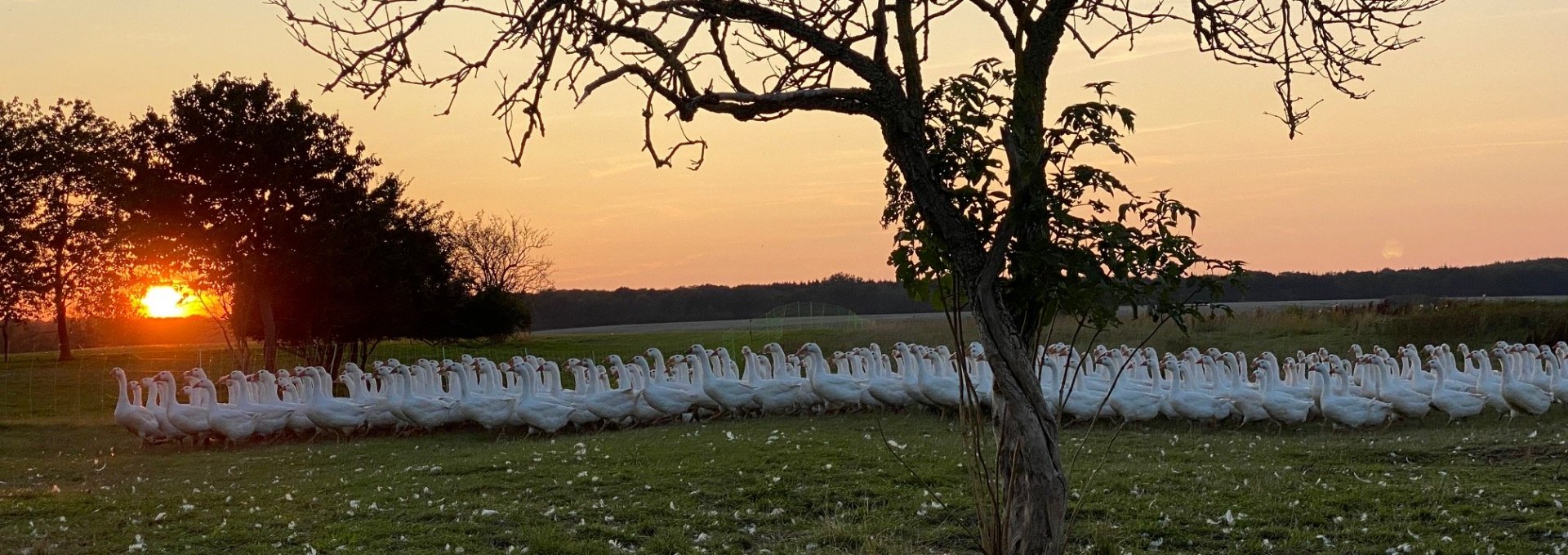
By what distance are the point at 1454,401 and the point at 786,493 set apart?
11.5 meters

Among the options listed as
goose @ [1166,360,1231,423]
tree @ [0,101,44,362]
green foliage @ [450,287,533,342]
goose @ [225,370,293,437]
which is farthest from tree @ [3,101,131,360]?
goose @ [1166,360,1231,423]

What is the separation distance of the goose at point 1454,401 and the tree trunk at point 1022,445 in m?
13.4

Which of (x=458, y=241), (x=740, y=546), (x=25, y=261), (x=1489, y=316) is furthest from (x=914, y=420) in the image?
(x=458, y=241)

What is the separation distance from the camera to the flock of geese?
18.0 m

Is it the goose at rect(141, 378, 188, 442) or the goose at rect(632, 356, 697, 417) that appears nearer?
the goose at rect(141, 378, 188, 442)

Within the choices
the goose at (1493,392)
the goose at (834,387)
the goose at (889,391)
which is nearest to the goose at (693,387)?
the goose at (834,387)

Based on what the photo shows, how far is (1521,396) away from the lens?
18.4 meters

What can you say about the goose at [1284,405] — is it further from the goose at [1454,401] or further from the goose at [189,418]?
the goose at [189,418]

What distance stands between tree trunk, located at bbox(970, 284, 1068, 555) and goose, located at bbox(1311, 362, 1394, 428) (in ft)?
39.7

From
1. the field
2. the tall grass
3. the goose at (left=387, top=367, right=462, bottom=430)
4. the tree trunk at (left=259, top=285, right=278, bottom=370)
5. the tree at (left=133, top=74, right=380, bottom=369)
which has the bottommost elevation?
the field

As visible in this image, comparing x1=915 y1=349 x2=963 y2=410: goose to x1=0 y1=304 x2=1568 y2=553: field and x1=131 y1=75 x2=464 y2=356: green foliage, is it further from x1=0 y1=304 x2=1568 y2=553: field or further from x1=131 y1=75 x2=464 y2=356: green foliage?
x1=131 y1=75 x2=464 y2=356: green foliage

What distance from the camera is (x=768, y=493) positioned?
11.3 m

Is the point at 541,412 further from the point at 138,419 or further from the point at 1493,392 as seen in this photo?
the point at 1493,392

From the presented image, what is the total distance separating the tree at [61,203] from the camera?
121 ft
